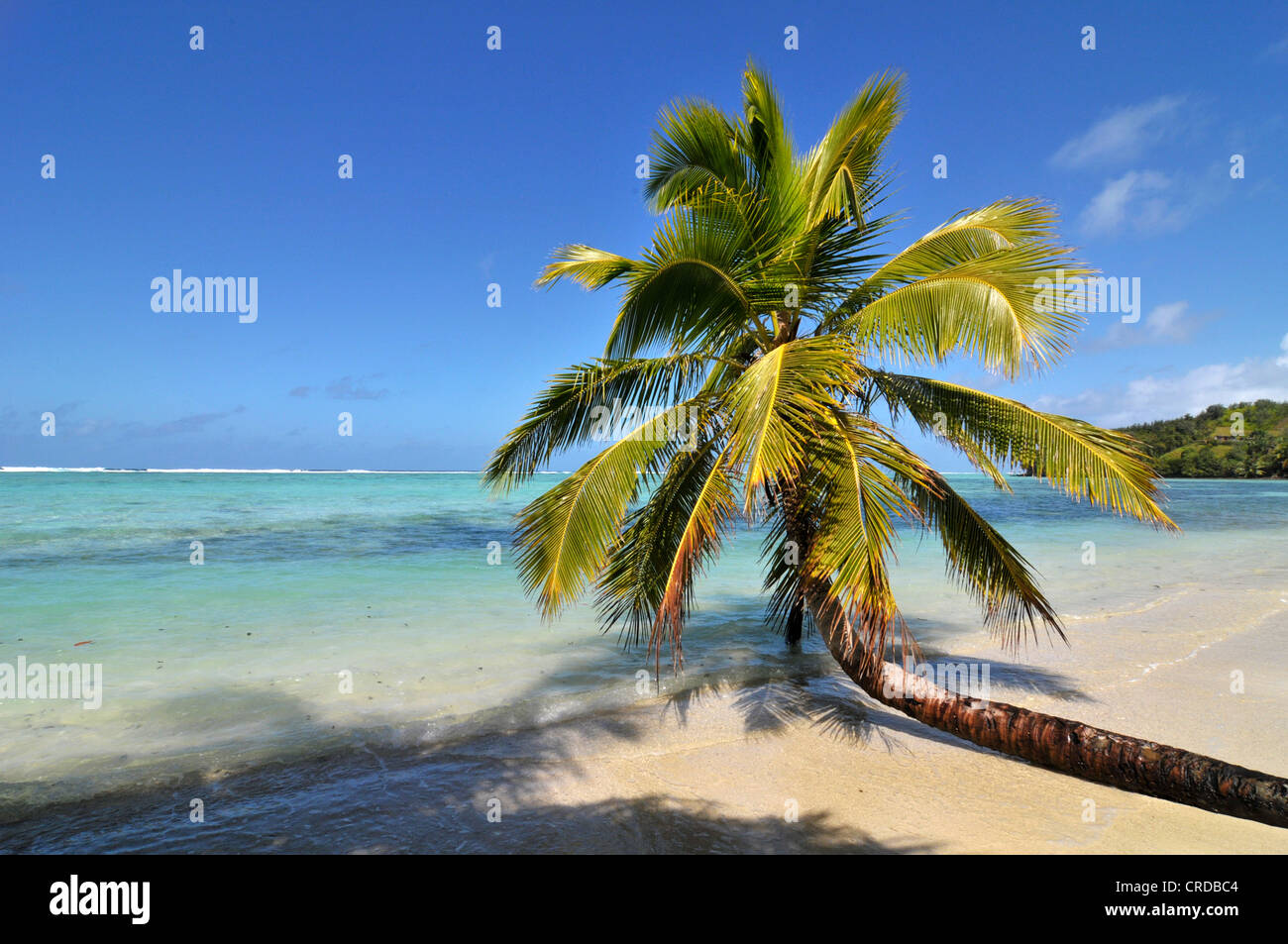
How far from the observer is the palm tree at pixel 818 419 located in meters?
4.79

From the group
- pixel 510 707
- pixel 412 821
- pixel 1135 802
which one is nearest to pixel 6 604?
pixel 510 707

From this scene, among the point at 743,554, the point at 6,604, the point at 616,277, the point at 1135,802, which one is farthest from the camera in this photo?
the point at 743,554

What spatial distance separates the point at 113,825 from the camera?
14.9 feet

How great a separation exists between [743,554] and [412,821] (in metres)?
16.5

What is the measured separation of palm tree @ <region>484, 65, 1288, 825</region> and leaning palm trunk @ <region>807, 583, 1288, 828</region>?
0.02 m

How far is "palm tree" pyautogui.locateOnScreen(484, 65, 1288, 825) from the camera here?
4.79 meters

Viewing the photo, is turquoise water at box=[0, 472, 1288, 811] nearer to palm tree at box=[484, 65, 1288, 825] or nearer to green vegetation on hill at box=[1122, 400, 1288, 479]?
palm tree at box=[484, 65, 1288, 825]

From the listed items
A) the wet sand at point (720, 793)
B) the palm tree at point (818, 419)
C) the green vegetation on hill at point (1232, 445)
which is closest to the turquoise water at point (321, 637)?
the wet sand at point (720, 793)

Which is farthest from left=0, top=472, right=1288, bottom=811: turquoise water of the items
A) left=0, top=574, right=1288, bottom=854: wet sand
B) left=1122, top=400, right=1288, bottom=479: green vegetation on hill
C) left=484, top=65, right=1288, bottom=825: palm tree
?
left=1122, top=400, right=1288, bottom=479: green vegetation on hill

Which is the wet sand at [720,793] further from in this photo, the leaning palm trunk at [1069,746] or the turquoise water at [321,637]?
the turquoise water at [321,637]

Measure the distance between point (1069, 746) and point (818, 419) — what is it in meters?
3.01

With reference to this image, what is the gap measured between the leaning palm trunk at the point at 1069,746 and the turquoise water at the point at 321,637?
2695mm

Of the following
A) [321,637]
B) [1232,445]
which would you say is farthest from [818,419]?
[1232,445]

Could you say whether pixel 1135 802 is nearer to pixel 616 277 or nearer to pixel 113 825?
pixel 616 277
